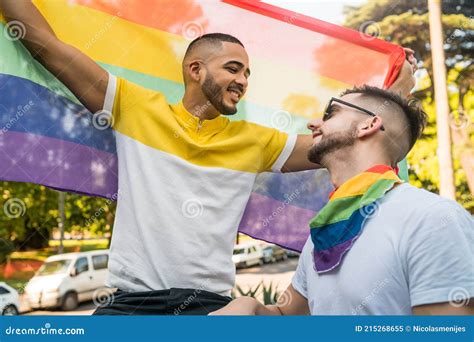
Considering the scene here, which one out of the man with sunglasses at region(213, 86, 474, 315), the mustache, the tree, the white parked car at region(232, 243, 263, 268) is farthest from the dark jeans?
the white parked car at region(232, 243, 263, 268)

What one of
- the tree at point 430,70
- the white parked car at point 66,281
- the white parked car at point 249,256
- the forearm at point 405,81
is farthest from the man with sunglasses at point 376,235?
the white parked car at point 249,256

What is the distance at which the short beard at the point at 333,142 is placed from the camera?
81.6 inches

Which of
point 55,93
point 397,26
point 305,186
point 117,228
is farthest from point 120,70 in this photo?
point 397,26

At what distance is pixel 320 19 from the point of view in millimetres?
2994

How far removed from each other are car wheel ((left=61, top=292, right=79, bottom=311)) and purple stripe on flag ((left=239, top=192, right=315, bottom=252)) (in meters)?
9.98

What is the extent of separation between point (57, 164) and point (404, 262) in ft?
4.59

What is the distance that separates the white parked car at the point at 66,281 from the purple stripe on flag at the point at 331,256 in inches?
427

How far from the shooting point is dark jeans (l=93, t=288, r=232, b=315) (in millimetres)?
2166

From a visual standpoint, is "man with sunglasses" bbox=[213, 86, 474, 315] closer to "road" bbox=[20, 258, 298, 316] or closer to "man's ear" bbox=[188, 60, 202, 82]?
"man's ear" bbox=[188, 60, 202, 82]

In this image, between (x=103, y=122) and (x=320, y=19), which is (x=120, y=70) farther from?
(x=320, y=19)

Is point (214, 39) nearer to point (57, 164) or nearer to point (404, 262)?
point (57, 164)

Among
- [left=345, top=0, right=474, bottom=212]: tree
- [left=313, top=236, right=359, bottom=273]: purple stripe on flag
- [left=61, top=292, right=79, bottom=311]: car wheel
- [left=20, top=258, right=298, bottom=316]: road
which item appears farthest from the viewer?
[left=20, top=258, right=298, bottom=316]: road

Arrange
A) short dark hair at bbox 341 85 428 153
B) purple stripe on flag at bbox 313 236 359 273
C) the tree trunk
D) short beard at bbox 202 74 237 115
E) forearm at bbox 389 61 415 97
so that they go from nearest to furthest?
purple stripe on flag at bbox 313 236 359 273 → short dark hair at bbox 341 85 428 153 → short beard at bbox 202 74 237 115 → forearm at bbox 389 61 415 97 → the tree trunk

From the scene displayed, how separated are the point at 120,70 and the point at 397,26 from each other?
9.04 metres
